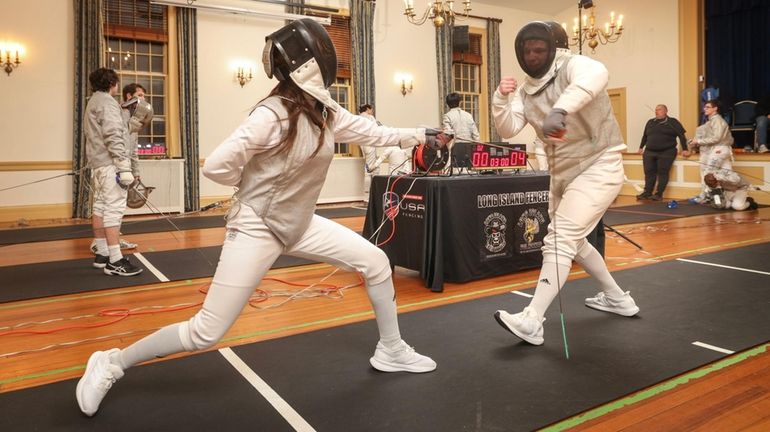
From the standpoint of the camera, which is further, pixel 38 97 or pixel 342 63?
pixel 342 63

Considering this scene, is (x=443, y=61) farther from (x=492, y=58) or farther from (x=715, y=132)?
(x=715, y=132)

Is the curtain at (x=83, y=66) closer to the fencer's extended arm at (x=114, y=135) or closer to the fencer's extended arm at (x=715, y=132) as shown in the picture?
the fencer's extended arm at (x=114, y=135)

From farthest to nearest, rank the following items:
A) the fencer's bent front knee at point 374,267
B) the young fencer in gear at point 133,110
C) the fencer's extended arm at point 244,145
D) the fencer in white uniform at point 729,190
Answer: the fencer in white uniform at point 729,190
the young fencer in gear at point 133,110
the fencer's bent front knee at point 374,267
the fencer's extended arm at point 244,145

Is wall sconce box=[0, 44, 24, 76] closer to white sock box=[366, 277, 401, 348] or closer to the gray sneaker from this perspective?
the gray sneaker

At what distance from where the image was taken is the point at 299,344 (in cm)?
243

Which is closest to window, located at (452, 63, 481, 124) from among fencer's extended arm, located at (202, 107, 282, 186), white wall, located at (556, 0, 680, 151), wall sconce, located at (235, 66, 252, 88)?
white wall, located at (556, 0, 680, 151)

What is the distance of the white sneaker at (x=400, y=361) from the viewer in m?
2.07

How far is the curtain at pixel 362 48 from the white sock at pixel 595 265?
691 centimetres

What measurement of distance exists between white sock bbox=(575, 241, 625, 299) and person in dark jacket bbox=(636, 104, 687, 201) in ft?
22.4

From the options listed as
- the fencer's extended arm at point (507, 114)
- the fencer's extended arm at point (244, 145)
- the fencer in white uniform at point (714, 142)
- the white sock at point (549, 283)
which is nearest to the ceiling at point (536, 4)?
the fencer in white uniform at point (714, 142)

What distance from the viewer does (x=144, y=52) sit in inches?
310

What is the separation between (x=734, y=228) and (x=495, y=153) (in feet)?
10.7

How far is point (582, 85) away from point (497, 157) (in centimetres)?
180

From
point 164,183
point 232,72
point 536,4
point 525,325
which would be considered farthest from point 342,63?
point 525,325
